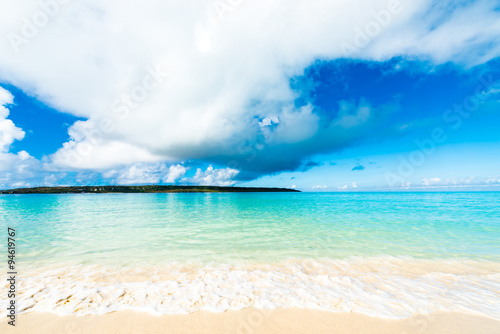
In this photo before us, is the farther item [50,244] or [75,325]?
[50,244]

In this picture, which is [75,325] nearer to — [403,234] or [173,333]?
[173,333]

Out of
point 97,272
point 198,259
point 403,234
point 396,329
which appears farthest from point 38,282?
point 403,234

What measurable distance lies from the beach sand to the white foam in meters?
0.29

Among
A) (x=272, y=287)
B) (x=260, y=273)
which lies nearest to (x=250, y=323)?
(x=272, y=287)

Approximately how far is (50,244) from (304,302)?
58.7 feet

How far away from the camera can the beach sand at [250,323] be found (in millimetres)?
5035

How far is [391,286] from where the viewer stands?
25.1 ft

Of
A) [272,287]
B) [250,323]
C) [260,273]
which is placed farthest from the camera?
[260,273]

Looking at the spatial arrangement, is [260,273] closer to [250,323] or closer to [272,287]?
[272,287]

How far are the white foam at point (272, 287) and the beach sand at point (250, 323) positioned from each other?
0.29 meters

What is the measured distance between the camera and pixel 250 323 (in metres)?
5.29

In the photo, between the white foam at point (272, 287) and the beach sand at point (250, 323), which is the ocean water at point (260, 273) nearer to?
the white foam at point (272, 287)

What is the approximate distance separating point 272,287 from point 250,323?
2280mm

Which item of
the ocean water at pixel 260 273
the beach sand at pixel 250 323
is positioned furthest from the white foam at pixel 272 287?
the beach sand at pixel 250 323
